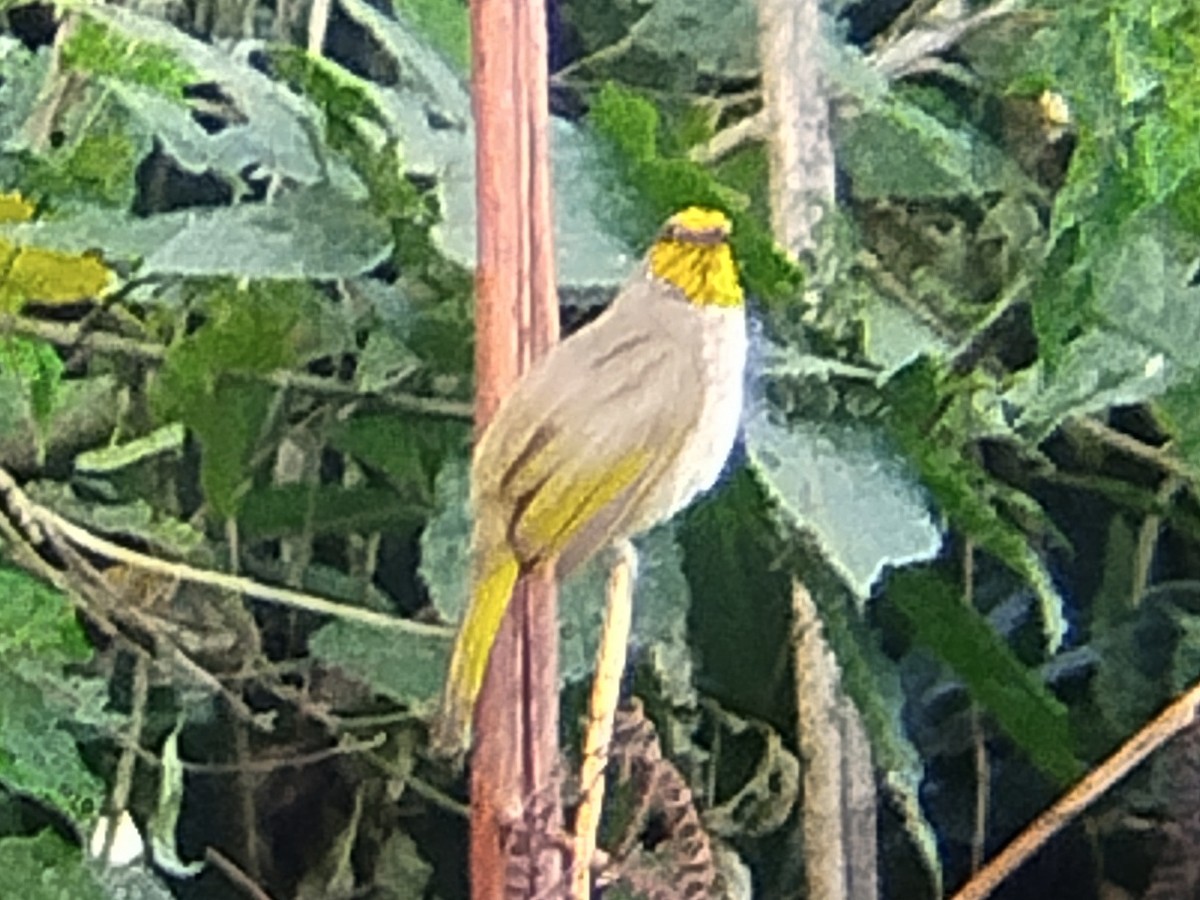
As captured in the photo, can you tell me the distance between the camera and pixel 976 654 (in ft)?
1.56

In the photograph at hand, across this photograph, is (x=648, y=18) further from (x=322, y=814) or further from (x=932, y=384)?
(x=322, y=814)

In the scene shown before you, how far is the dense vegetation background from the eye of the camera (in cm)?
46

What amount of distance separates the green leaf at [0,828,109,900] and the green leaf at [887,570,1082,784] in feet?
0.79

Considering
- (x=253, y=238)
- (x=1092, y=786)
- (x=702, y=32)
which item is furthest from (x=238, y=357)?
(x=1092, y=786)

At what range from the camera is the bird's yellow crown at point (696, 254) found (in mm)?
441

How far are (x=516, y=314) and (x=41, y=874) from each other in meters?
0.21

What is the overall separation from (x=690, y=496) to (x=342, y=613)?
11 centimetres

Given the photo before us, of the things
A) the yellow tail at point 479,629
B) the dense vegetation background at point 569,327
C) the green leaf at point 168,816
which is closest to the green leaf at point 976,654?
the dense vegetation background at point 569,327

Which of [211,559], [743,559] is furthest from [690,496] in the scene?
[211,559]

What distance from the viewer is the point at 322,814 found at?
533 millimetres

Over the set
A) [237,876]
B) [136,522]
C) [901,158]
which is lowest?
[237,876]

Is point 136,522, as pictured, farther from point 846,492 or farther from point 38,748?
point 846,492

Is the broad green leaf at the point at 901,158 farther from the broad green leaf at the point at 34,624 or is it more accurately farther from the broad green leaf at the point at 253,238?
the broad green leaf at the point at 34,624

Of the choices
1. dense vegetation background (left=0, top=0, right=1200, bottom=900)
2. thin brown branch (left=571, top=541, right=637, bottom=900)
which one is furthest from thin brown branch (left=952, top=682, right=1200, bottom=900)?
thin brown branch (left=571, top=541, right=637, bottom=900)
